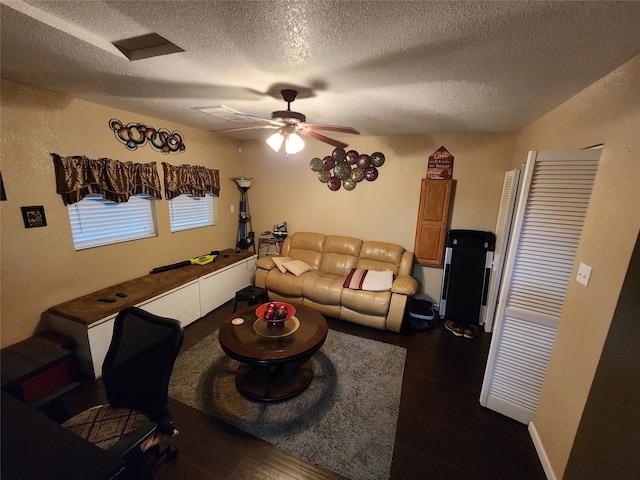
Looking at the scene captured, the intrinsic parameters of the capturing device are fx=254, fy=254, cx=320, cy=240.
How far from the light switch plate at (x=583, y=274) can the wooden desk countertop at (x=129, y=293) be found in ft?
11.2

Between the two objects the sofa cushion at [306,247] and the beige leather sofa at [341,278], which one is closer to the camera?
the beige leather sofa at [341,278]

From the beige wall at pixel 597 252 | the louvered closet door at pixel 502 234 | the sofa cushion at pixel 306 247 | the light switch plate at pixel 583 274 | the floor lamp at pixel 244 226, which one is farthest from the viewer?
the floor lamp at pixel 244 226

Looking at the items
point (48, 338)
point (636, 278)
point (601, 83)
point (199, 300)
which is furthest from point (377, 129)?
point (48, 338)

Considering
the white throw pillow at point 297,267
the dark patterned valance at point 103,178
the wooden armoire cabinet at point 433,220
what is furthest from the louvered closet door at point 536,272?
the dark patterned valance at point 103,178

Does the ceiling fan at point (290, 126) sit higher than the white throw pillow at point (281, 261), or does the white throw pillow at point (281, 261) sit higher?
the ceiling fan at point (290, 126)

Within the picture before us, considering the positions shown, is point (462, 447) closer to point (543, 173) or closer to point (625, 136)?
point (543, 173)

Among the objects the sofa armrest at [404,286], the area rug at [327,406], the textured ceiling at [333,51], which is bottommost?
the area rug at [327,406]

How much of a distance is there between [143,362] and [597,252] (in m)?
2.48

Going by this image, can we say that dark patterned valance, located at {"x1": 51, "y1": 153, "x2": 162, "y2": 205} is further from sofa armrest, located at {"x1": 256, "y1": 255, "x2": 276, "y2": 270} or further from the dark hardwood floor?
the dark hardwood floor

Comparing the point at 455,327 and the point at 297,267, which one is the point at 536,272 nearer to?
the point at 455,327

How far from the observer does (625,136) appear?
129 cm

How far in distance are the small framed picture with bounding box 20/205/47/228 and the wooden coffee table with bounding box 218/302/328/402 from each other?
5.80ft

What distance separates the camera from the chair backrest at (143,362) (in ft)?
4.11

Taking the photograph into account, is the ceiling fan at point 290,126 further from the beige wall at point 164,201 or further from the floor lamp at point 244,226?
the floor lamp at point 244,226
